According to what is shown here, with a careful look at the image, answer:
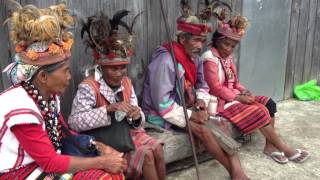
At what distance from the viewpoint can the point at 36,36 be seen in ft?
8.27

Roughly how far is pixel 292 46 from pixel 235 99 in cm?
213

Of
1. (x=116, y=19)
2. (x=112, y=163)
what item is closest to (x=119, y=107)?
(x=112, y=163)

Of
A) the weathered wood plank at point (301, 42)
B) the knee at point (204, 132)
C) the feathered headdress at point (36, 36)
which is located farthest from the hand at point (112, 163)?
the weathered wood plank at point (301, 42)

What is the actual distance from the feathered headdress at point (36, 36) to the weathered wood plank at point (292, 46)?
425 cm

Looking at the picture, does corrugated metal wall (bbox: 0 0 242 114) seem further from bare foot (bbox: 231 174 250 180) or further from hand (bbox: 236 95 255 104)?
bare foot (bbox: 231 174 250 180)

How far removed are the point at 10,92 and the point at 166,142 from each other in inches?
69.6

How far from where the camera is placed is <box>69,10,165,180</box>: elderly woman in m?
3.33

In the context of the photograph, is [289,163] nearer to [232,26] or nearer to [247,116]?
[247,116]

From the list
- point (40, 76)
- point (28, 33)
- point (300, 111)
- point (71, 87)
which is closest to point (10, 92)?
point (40, 76)

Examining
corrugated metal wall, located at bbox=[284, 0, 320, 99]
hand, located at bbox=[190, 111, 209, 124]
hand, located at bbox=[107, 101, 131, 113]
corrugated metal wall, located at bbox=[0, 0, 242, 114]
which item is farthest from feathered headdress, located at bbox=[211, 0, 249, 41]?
corrugated metal wall, located at bbox=[284, 0, 320, 99]

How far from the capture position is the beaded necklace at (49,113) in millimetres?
2613

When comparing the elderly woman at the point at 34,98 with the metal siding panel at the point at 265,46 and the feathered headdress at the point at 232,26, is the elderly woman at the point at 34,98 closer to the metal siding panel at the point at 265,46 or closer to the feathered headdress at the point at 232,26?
the feathered headdress at the point at 232,26

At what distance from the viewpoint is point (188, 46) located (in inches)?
160

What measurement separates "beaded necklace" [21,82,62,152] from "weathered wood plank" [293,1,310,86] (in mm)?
4416
